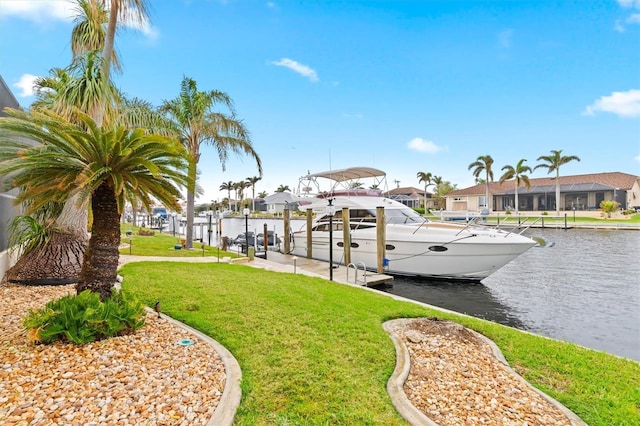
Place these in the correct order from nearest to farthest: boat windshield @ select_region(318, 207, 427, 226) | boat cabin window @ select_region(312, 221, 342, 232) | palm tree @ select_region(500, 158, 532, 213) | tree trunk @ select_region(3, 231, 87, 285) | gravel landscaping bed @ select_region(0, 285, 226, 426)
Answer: gravel landscaping bed @ select_region(0, 285, 226, 426) < tree trunk @ select_region(3, 231, 87, 285) < boat windshield @ select_region(318, 207, 427, 226) < boat cabin window @ select_region(312, 221, 342, 232) < palm tree @ select_region(500, 158, 532, 213)

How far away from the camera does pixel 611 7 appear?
1406 centimetres

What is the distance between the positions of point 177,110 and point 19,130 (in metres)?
10.4

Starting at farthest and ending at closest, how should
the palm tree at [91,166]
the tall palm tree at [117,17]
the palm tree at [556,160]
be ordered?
1. the palm tree at [556,160]
2. the tall palm tree at [117,17]
3. the palm tree at [91,166]

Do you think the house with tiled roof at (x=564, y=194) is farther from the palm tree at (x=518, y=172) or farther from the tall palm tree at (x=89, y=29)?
the tall palm tree at (x=89, y=29)

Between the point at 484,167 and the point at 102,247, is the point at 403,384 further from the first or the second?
the point at 484,167

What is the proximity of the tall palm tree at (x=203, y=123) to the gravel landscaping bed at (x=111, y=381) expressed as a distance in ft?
35.3

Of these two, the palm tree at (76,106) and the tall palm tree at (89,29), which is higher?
the tall palm tree at (89,29)

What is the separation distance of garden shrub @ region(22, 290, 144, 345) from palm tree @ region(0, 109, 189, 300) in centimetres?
35

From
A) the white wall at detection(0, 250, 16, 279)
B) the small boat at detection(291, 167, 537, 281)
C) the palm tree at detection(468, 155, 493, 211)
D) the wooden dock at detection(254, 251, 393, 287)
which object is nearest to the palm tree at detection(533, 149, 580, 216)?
the palm tree at detection(468, 155, 493, 211)

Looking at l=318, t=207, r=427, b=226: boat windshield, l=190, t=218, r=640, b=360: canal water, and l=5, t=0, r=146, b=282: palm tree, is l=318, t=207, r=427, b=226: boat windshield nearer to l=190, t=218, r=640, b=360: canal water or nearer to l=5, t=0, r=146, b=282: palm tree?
l=190, t=218, r=640, b=360: canal water

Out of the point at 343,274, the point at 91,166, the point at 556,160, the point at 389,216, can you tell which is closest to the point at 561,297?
the point at 389,216

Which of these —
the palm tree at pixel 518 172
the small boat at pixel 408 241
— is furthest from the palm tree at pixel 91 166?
the palm tree at pixel 518 172

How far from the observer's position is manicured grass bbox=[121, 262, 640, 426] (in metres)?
3.05

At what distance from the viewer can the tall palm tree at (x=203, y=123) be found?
13.9 m
